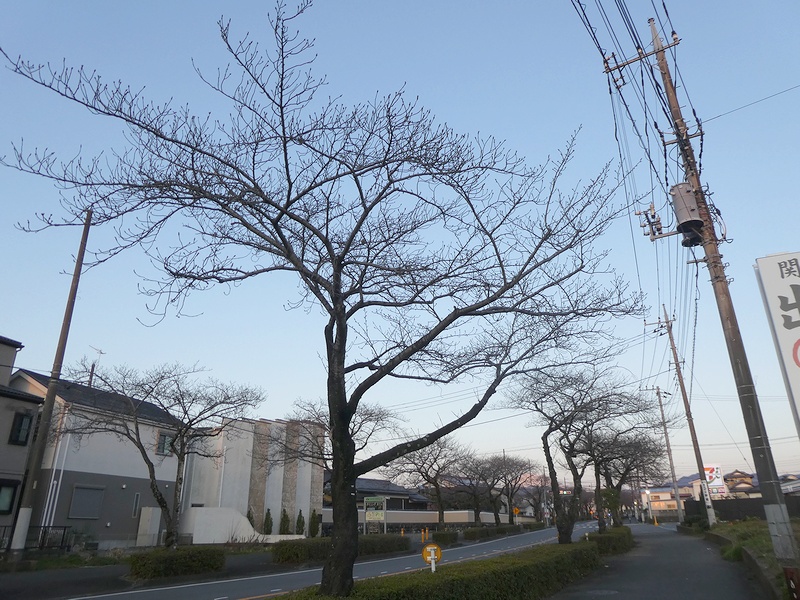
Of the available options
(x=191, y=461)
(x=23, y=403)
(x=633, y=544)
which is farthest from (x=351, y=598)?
(x=191, y=461)

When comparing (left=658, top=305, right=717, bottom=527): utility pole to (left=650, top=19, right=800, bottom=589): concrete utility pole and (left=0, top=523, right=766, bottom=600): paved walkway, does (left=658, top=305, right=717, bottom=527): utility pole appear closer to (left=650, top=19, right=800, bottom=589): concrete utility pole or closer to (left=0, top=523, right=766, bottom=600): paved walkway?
(left=0, top=523, right=766, bottom=600): paved walkway

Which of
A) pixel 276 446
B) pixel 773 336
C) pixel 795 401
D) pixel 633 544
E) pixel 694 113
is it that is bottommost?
pixel 633 544

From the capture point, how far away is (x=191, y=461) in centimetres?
3394

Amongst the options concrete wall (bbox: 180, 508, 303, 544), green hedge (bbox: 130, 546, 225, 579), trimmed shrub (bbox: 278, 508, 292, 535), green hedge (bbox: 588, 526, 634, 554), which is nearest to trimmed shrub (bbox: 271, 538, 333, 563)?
green hedge (bbox: 130, 546, 225, 579)

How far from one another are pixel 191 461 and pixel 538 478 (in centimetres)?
7699

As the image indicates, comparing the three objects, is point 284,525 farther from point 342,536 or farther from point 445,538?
point 342,536

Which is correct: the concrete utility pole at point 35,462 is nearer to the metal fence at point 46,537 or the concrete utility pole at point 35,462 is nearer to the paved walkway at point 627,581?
the paved walkway at point 627,581

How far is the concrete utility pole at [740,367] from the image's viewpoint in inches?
347

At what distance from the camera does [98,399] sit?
28.3m

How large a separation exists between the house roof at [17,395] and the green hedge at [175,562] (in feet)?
38.5

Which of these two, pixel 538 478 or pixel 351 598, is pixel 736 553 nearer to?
pixel 351 598

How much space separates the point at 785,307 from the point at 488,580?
21.6ft

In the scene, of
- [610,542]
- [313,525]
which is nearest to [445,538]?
[313,525]

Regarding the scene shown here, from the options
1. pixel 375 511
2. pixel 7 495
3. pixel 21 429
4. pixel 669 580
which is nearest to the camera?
pixel 669 580
